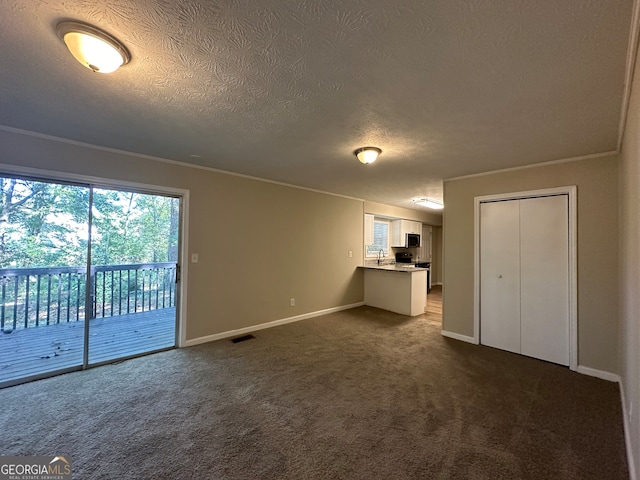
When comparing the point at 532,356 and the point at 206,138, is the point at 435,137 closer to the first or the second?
the point at 206,138

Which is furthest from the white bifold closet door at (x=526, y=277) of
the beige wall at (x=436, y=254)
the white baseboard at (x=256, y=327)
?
A: the beige wall at (x=436, y=254)

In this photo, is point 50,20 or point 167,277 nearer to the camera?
A: point 50,20

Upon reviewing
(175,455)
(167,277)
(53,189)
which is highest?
(53,189)

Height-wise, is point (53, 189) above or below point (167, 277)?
Result: above

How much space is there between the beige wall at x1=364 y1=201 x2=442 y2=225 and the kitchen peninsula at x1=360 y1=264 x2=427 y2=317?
142cm

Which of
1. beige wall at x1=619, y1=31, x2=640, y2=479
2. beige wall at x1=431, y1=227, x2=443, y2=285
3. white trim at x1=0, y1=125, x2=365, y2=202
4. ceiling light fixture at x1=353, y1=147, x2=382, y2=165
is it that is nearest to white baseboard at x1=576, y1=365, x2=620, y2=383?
beige wall at x1=619, y1=31, x2=640, y2=479

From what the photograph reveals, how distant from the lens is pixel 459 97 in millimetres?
1924

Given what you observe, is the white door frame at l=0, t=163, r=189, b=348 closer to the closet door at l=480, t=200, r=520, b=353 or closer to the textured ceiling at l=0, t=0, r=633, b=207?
the textured ceiling at l=0, t=0, r=633, b=207

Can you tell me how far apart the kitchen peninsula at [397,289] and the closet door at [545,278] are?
1932 millimetres

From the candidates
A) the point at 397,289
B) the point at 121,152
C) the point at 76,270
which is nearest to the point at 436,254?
the point at 397,289

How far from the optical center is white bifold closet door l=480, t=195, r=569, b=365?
323cm

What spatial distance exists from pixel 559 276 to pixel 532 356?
1.05m

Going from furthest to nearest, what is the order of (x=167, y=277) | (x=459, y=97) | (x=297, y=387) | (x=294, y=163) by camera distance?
(x=167, y=277) → (x=294, y=163) → (x=297, y=387) → (x=459, y=97)

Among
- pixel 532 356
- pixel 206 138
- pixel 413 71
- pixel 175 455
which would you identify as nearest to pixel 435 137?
pixel 413 71
